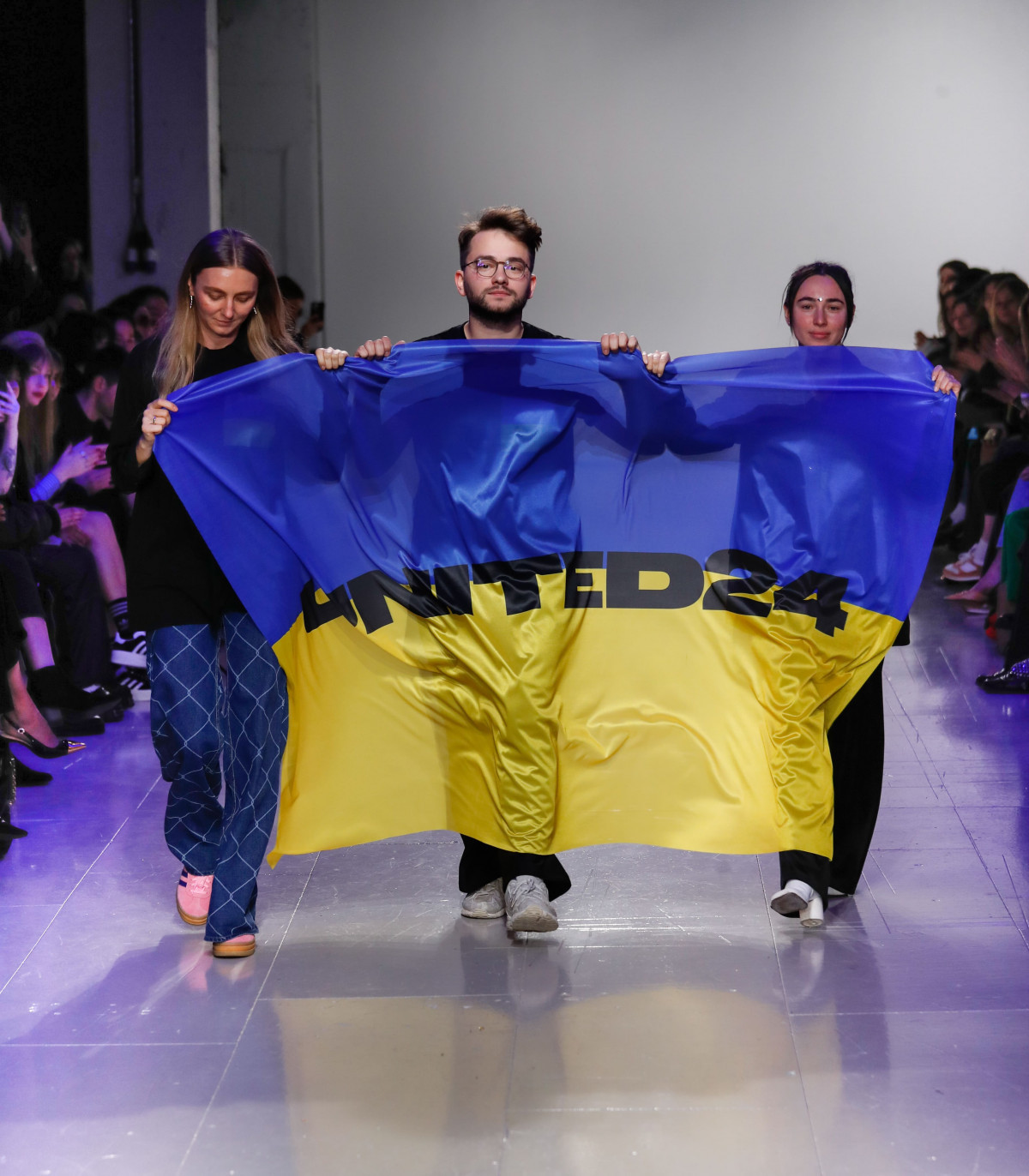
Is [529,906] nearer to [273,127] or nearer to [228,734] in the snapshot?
[228,734]

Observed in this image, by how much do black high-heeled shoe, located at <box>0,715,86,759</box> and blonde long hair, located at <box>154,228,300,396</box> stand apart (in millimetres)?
1418

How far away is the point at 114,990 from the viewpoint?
2.64 m

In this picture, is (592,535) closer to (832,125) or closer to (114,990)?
(114,990)

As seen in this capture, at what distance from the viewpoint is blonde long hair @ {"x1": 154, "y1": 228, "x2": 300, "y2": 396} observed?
269cm

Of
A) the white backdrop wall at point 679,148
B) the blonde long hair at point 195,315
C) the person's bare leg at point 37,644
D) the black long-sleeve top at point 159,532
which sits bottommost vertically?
the person's bare leg at point 37,644

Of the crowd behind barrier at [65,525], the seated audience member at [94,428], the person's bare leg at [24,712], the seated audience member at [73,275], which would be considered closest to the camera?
the person's bare leg at [24,712]

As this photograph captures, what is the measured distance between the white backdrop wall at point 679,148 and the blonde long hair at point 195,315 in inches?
232

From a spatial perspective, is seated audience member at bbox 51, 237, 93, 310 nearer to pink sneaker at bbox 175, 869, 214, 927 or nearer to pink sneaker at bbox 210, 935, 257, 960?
pink sneaker at bbox 175, 869, 214, 927

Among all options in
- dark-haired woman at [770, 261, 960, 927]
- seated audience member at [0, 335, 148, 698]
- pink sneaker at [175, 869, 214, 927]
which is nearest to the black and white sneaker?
seated audience member at [0, 335, 148, 698]

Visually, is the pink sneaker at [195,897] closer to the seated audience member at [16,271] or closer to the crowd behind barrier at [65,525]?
the crowd behind barrier at [65,525]

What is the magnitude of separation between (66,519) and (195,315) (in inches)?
83.8

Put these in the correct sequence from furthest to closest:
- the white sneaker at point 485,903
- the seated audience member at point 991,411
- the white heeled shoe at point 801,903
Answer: the seated audience member at point 991,411
the white sneaker at point 485,903
the white heeled shoe at point 801,903

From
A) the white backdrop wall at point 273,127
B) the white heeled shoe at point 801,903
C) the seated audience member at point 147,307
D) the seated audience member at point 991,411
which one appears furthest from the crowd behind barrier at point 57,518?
the seated audience member at point 991,411

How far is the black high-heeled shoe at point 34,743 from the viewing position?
3.96 metres
